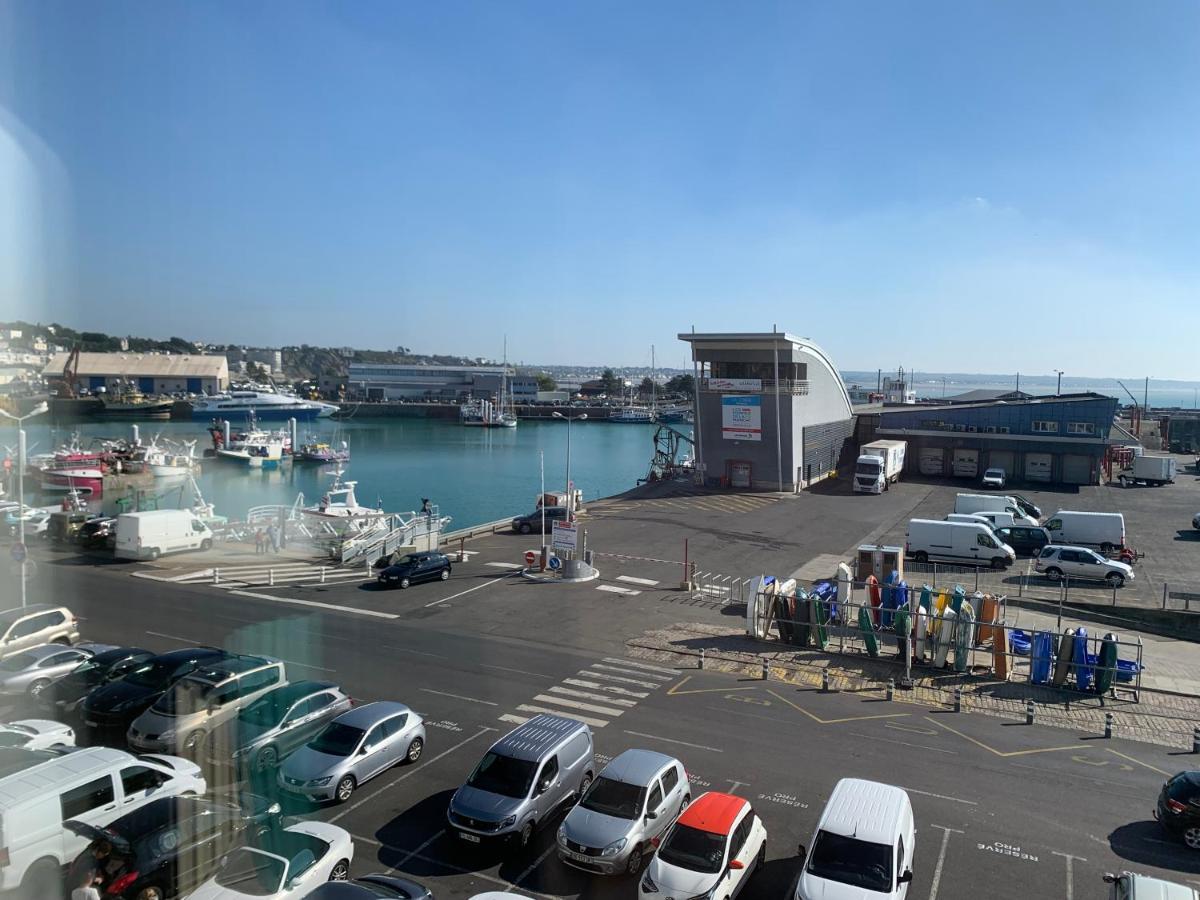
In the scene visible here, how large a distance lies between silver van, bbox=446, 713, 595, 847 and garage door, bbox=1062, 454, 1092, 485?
41.1m

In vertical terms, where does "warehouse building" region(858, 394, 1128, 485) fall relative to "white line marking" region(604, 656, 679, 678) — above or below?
above

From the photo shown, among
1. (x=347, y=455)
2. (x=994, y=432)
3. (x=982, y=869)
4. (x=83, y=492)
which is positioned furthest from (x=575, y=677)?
(x=347, y=455)

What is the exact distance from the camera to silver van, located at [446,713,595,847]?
867 centimetres

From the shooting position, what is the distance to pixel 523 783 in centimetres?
904

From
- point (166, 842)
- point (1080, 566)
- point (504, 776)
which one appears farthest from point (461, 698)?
point (1080, 566)

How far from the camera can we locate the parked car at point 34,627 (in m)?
13.7

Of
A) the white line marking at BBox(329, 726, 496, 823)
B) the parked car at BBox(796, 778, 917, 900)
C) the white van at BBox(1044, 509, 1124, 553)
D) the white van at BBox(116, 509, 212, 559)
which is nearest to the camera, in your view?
the parked car at BBox(796, 778, 917, 900)

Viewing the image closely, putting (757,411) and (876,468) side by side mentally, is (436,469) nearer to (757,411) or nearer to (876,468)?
(757,411)

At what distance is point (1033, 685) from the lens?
48.3 ft

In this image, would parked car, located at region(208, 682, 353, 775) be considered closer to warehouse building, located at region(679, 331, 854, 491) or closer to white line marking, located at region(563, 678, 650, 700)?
white line marking, located at region(563, 678, 650, 700)

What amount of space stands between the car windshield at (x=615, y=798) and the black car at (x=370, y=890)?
217 centimetres

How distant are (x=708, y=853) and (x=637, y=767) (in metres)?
1.54

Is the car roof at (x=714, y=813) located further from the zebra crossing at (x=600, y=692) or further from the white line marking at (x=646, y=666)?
the white line marking at (x=646, y=666)

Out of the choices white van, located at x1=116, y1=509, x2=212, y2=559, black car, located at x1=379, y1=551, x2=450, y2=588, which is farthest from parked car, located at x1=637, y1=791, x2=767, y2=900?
white van, located at x1=116, y1=509, x2=212, y2=559
